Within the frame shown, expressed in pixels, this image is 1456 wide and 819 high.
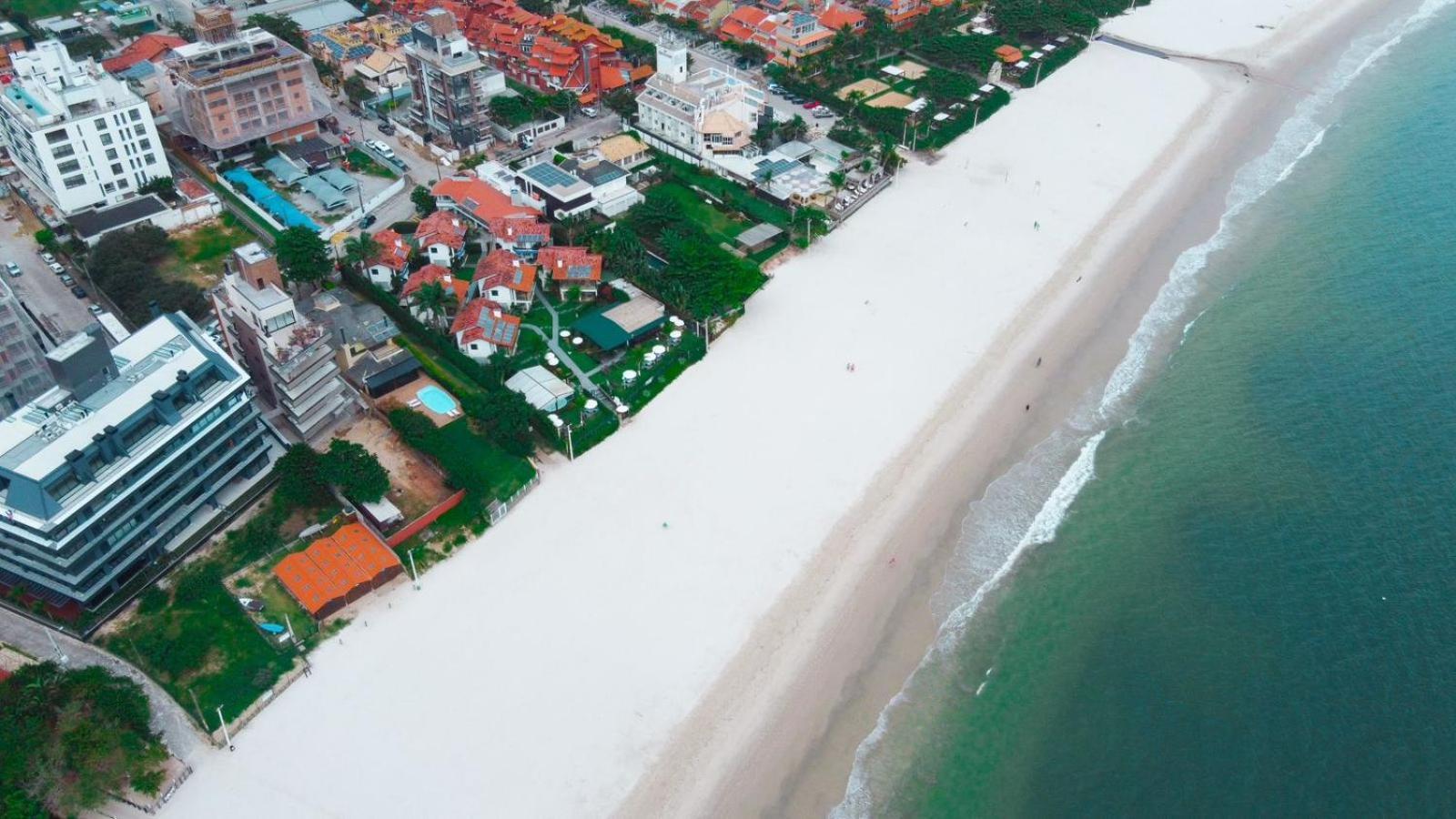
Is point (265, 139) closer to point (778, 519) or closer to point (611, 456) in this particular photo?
point (611, 456)

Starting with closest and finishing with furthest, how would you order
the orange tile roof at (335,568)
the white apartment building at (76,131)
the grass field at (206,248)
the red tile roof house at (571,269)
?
the orange tile roof at (335,568) < the red tile roof house at (571,269) < the grass field at (206,248) < the white apartment building at (76,131)

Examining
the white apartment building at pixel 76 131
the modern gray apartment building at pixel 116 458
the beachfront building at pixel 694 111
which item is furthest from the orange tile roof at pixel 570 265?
the white apartment building at pixel 76 131

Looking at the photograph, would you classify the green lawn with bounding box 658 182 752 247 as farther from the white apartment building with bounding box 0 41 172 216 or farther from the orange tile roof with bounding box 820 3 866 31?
the white apartment building with bounding box 0 41 172 216

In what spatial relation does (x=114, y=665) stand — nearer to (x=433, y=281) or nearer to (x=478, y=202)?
(x=433, y=281)

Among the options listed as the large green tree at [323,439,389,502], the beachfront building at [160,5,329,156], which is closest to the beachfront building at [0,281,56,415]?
the large green tree at [323,439,389,502]

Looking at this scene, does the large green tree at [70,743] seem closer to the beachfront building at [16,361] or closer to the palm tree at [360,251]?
the beachfront building at [16,361]

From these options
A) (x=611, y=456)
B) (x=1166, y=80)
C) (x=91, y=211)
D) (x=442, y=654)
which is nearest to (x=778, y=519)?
(x=611, y=456)

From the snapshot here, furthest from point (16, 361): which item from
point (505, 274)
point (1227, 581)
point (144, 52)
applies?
point (1227, 581)
